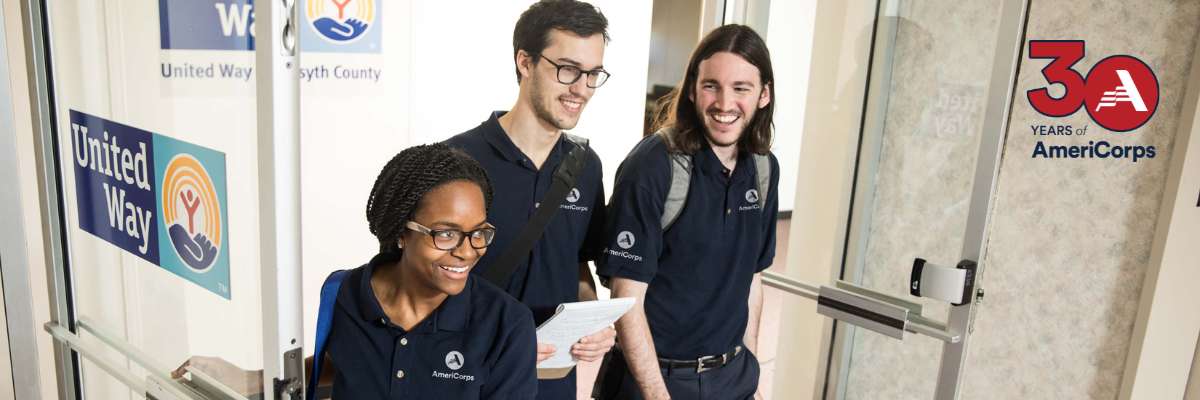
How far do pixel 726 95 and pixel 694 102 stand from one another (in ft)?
0.32

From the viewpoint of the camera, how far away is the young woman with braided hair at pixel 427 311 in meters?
1.39

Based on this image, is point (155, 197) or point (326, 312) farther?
point (155, 197)

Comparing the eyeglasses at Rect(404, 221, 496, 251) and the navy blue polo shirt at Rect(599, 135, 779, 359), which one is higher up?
the eyeglasses at Rect(404, 221, 496, 251)

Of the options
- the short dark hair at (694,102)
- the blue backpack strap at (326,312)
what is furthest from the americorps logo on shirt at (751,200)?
the blue backpack strap at (326,312)

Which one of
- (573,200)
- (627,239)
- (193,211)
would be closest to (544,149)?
(573,200)

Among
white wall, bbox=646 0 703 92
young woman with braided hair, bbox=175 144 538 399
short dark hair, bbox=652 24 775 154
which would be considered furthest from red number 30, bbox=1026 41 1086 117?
white wall, bbox=646 0 703 92

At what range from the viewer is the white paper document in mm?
1719

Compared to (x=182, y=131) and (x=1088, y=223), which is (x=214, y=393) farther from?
(x=1088, y=223)

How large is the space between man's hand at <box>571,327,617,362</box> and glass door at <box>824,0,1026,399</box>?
2.51ft

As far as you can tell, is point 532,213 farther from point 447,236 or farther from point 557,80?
point 447,236

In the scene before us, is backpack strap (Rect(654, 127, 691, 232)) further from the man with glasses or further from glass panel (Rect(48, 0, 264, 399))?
glass panel (Rect(48, 0, 264, 399))

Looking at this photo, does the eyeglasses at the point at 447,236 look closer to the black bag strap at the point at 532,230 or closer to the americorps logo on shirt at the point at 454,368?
the americorps logo on shirt at the point at 454,368

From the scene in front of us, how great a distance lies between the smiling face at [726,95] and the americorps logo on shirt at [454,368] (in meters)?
0.86

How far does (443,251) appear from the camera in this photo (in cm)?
138
